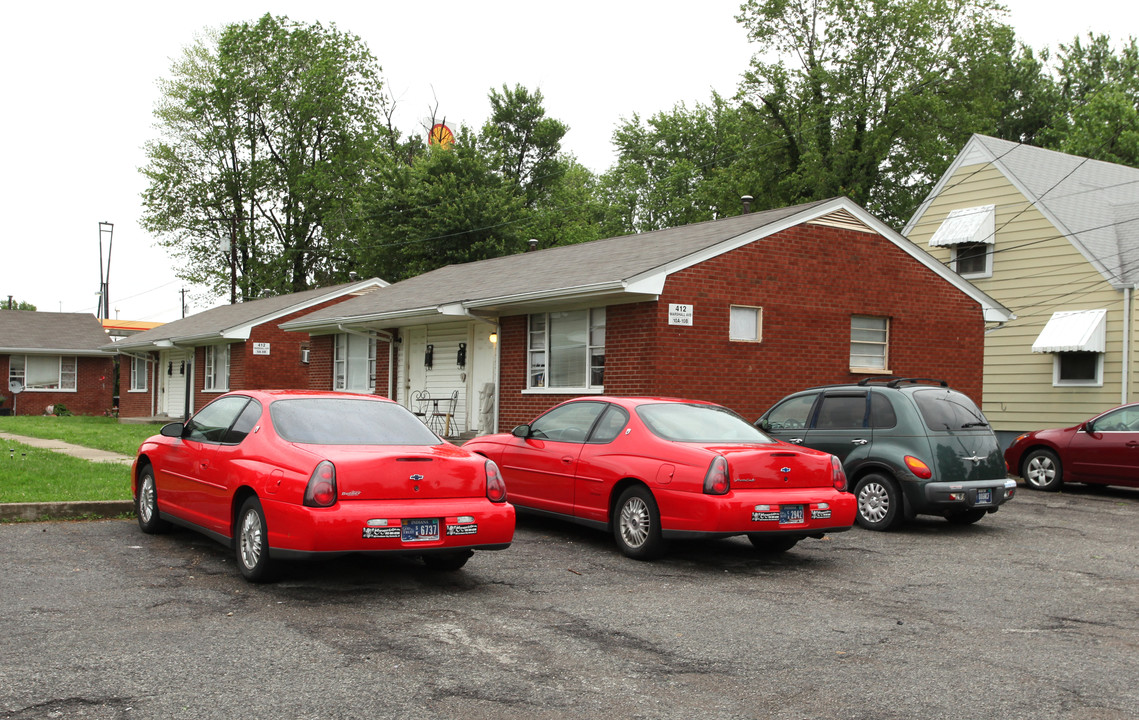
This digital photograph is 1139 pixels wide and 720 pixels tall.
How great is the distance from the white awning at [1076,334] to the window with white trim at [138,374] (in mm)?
32159

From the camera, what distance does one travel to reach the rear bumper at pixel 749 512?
820 centimetres

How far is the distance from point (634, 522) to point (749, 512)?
1096 mm

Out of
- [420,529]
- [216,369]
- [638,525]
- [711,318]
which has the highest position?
[711,318]

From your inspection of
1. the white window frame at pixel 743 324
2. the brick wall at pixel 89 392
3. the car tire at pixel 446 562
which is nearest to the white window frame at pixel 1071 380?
the white window frame at pixel 743 324

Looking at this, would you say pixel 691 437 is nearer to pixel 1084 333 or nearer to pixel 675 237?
pixel 675 237

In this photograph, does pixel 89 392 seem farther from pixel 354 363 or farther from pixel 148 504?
pixel 148 504

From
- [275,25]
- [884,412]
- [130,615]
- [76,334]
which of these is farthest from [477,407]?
[275,25]

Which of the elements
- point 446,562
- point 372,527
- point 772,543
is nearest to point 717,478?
point 772,543

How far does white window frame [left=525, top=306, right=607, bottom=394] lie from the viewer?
1670 cm

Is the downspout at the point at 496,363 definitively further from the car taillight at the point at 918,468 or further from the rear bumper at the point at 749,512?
the rear bumper at the point at 749,512

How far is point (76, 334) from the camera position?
43.5 m

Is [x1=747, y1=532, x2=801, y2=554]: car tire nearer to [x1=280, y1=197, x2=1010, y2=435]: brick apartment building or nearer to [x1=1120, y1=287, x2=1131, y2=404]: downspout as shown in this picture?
[x1=280, y1=197, x2=1010, y2=435]: brick apartment building

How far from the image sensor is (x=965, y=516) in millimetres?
11672

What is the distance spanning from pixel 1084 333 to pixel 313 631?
62.9 ft
